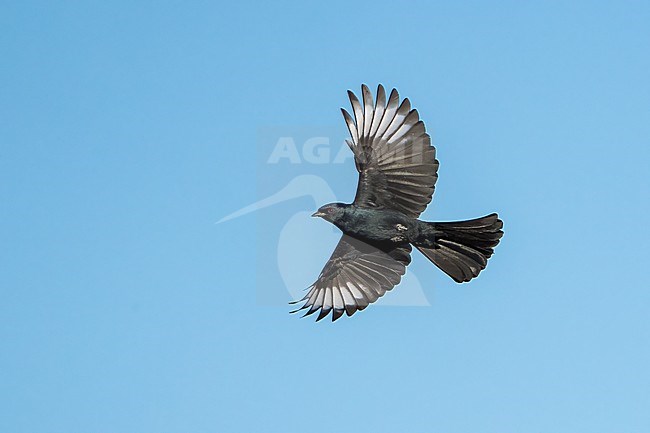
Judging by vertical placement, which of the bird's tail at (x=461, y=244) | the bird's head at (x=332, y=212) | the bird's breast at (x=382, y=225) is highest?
the bird's head at (x=332, y=212)

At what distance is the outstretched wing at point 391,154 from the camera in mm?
15156

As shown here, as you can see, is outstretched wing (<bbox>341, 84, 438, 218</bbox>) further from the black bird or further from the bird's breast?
the bird's breast

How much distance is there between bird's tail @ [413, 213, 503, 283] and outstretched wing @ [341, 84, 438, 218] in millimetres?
441

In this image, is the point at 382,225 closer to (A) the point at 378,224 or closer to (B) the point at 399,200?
(A) the point at 378,224

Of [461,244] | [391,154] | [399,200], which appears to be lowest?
[461,244]

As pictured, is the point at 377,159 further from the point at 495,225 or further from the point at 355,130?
the point at 495,225

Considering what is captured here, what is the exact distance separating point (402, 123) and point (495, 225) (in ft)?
6.52

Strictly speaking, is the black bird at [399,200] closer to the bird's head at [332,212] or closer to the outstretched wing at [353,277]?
the bird's head at [332,212]

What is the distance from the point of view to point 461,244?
1538 centimetres

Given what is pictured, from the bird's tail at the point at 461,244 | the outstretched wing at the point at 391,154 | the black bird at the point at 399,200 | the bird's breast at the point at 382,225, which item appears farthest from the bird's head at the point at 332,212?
the bird's tail at the point at 461,244

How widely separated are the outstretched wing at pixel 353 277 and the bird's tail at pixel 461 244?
0.55m

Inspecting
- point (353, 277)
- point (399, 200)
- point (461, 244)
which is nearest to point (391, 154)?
point (399, 200)

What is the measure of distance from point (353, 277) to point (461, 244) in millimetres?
2120

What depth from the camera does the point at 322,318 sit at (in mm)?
16188
